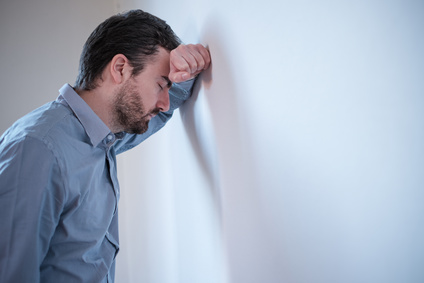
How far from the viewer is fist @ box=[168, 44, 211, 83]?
852mm

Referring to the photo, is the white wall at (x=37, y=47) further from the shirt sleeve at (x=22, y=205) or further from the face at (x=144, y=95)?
the shirt sleeve at (x=22, y=205)

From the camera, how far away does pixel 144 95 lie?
3.03ft

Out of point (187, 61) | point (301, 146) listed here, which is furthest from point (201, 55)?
point (301, 146)

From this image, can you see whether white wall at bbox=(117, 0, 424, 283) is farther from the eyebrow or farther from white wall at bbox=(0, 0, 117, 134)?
white wall at bbox=(0, 0, 117, 134)

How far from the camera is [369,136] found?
0.42 meters

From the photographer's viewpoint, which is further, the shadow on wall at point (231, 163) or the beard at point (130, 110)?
the beard at point (130, 110)

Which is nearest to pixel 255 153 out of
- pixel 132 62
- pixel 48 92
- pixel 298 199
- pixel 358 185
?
pixel 298 199

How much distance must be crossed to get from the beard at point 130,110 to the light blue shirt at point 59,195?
6cm

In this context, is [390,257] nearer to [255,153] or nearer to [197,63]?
[255,153]

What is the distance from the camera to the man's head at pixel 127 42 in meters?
0.92

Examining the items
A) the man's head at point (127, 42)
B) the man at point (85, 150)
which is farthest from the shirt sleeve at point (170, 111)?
the man's head at point (127, 42)

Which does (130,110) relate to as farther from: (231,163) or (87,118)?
(231,163)

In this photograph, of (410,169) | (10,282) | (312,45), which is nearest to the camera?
(410,169)

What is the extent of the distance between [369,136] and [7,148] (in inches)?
25.7
